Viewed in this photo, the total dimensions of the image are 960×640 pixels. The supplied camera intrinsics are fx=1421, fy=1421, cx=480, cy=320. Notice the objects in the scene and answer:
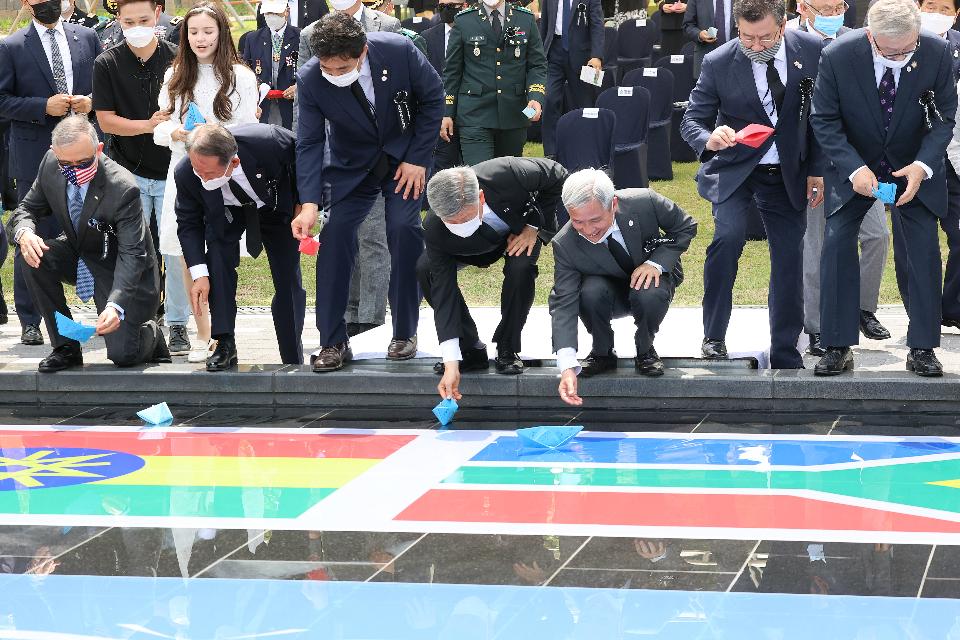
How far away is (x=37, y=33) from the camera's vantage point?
326 inches

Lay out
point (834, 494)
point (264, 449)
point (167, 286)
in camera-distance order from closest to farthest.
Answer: point (834, 494), point (264, 449), point (167, 286)

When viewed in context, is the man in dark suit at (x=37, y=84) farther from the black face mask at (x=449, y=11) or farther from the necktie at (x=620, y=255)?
the black face mask at (x=449, y=11)

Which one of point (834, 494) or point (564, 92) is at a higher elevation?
point (564, 92)

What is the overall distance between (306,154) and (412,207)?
0.59 meters

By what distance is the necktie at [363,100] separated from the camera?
696cm

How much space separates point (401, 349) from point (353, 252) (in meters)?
0.55

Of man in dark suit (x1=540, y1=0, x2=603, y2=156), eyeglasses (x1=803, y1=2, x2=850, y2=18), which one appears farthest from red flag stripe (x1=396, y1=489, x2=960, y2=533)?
man in dark suit (x1=540, y1=0, x2=603, y2=156)

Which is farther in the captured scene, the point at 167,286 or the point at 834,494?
the point at 167,286

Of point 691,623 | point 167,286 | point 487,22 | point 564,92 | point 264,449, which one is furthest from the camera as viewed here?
point 564,92

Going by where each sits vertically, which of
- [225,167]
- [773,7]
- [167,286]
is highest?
[773,7]

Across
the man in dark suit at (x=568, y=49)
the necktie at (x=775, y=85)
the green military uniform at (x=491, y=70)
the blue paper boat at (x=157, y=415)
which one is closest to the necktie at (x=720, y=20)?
the man in dark suit at (x=568, y=49)

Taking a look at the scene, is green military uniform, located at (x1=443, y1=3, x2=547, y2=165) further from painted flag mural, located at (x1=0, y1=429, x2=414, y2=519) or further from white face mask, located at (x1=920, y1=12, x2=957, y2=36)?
painted flag mural, located at (x1=0, y1=429, x2=414, y2=519)

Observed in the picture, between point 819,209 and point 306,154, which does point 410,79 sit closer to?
point 306,154

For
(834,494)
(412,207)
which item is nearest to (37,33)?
(412,207)
